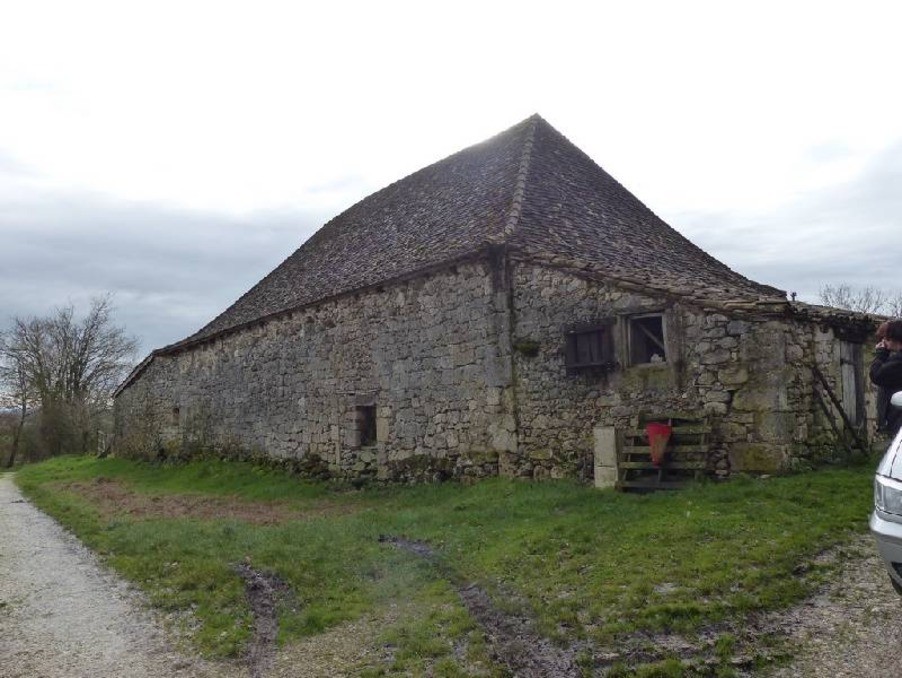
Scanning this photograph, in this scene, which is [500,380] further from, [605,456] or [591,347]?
[605,456]

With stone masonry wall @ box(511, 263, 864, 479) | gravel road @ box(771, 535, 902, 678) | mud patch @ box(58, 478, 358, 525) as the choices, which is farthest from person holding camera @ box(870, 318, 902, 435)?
mud patch @ box(58, 478, 358, 525)

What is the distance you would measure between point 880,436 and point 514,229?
6.44 metres

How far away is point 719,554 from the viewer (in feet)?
19.0

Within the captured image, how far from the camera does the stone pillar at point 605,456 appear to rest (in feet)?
30.8

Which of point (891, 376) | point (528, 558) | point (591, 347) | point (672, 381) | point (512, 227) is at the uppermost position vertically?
point (512, 227)

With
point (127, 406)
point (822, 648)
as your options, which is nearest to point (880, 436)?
point (822, 648)

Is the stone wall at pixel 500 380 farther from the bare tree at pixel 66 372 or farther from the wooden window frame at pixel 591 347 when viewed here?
the bare tree at pixel 66 372

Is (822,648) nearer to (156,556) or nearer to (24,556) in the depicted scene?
(156,556)

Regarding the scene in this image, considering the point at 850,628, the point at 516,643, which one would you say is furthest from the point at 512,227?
the point at 850,628

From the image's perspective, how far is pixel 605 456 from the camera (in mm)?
9500

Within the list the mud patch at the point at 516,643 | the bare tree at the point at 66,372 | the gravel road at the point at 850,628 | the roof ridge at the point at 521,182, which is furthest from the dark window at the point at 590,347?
the bare tree at the point at 66,372

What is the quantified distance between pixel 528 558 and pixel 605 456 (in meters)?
3.17

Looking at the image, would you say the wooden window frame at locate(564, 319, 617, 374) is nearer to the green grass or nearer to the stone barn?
the stone barn

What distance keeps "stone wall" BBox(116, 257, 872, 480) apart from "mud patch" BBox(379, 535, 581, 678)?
442 centimetres
